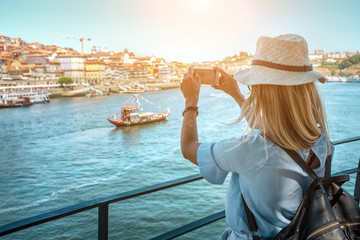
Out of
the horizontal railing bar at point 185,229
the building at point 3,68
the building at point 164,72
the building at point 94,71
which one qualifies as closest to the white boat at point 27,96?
the building at point 3,68

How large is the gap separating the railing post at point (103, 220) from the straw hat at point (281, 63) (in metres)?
0.31

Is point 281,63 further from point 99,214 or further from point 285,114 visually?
point 99,214

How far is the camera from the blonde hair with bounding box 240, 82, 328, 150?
0.39 metres

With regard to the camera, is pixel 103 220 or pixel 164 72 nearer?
pixel 103 220

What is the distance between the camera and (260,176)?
0.40 m

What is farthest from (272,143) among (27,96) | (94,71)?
(94,71)

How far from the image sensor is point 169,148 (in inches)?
558

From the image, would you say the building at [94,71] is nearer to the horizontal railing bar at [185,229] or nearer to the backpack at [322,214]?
the horizontal railing bar at [185,229]

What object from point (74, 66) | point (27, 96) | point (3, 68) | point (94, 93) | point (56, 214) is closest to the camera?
point (56, 214)

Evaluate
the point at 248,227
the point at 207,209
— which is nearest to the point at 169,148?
the point at 207,209

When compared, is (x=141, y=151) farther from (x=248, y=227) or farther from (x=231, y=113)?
(x=248, y=227)

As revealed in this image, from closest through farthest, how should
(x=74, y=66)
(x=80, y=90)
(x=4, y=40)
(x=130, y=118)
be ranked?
(x=130, y=118) < (x=80, y=90) < (x=74, y=66) < (x=4, y=40)

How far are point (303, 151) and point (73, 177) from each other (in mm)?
11350

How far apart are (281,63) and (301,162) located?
0.12 meters
